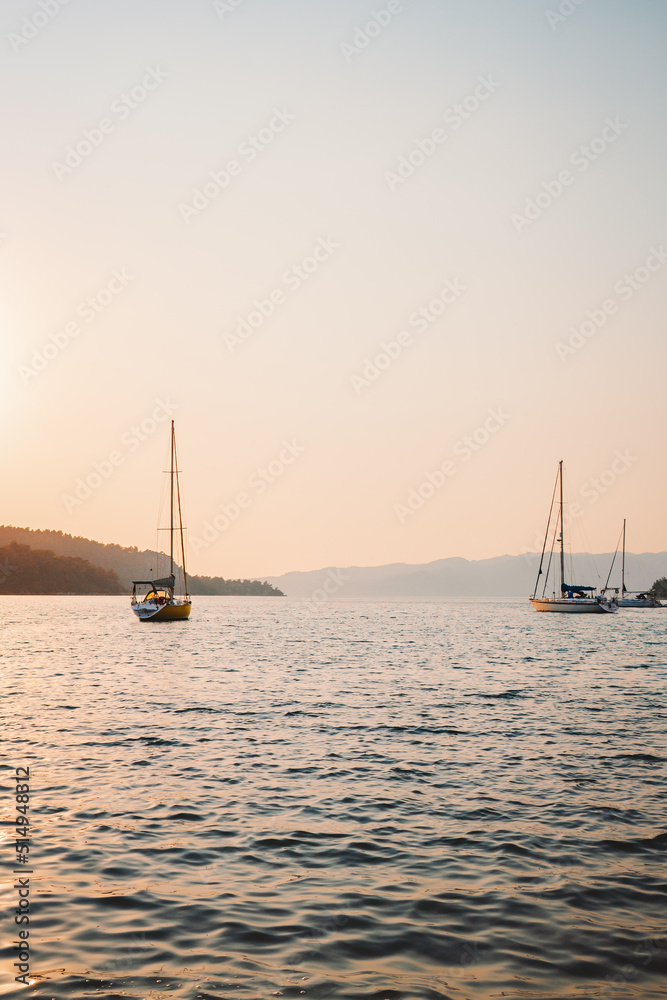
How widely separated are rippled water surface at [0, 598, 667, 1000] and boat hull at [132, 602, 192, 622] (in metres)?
54.9

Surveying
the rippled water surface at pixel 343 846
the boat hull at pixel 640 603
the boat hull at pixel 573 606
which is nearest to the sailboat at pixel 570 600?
the boat hull at pixel 573 606

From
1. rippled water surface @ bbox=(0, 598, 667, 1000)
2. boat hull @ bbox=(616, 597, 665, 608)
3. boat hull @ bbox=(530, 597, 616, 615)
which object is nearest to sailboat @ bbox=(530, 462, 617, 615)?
boat hull @ bbox=(530, 597, 616, 615)

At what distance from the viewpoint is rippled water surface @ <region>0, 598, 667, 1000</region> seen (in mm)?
8000

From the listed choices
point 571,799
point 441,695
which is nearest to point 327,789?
point 571,799

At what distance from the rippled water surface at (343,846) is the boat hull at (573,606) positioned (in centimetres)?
8675

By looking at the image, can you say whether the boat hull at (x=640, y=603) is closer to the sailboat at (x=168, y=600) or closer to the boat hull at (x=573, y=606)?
the boat hull at (x=573, y=606)

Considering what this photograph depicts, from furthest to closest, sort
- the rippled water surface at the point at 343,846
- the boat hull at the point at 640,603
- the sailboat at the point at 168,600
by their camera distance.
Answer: the boat hull at the point at 640,603 → the sailboat at the point at 168,600 → the rippled water surface at the point at 343,846

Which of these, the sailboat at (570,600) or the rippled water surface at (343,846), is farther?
the sailboat at (570,600)

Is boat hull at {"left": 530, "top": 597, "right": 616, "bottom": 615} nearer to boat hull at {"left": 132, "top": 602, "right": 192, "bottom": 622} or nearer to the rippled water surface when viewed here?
boat hull at {"left": 132, "top": 602, "right": 192, "bottom": 622}

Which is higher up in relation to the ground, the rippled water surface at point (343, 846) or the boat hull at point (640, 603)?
the rippled water surface at point (343, 846)

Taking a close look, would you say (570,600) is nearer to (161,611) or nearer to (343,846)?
(161,611)

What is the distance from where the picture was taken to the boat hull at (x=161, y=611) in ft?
273

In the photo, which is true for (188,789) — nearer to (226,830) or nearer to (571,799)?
(226,830)

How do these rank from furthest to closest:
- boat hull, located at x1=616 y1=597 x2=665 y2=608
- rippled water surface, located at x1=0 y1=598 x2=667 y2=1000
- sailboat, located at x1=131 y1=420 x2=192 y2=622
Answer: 1. boat hull, located at x1=616 y1=597 x2=665 y2=608
2. sailboat, located at x1=131 y1=420 x2=192 y2=622
3. rippled water surface, located at x1=0 y1=598 x2=667 y2=1000
